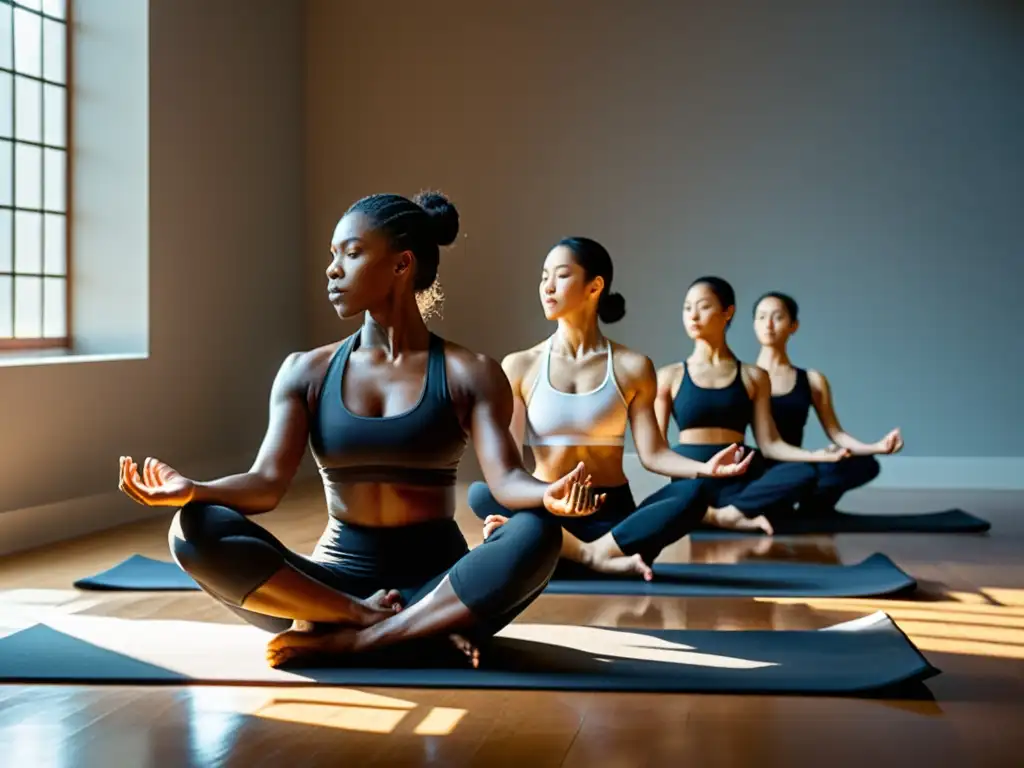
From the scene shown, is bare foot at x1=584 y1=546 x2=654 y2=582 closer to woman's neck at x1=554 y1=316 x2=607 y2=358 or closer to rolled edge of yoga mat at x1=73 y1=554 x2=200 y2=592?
woman's neck at x1=554 y1=316 x2=607 y2=358

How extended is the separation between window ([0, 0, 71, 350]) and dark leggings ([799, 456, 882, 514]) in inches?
125

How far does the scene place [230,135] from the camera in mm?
7227

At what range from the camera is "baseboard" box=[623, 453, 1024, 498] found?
306 inches

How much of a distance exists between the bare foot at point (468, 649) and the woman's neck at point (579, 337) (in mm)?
1616

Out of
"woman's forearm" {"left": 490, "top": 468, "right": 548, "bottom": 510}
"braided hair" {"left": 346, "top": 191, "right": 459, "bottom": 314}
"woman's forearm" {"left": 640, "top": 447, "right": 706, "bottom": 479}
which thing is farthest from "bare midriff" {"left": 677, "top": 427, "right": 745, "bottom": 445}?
"woman's forearm" {"left": 490, "top": 468, "right": 548, "bottom": 510}

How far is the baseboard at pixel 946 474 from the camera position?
778cm

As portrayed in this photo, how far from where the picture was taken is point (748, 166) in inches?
314

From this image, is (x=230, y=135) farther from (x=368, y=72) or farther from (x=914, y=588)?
(x=914, y=588)

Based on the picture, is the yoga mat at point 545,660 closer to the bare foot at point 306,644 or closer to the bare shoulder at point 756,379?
the bare foot at point 306,644

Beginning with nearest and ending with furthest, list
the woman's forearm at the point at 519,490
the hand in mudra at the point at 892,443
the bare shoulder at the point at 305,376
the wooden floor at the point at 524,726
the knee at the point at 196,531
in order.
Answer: the wooden floor at the point at 524,726
the knee at the point at 196,531
the woman's forearm at the point at 519,490
the bare shoulder at the point at 305,376
the hand in mudra at the point at 892,443

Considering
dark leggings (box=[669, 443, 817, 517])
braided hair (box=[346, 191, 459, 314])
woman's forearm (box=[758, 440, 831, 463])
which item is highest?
braided hair (box=[346, 191, 459, 314])

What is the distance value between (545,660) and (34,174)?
372cm

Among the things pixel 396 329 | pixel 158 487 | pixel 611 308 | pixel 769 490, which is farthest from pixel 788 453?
pixel 158 487

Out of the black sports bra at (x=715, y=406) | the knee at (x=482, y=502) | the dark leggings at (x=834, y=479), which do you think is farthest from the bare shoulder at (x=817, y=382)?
the knee at (x=482, y=502)
